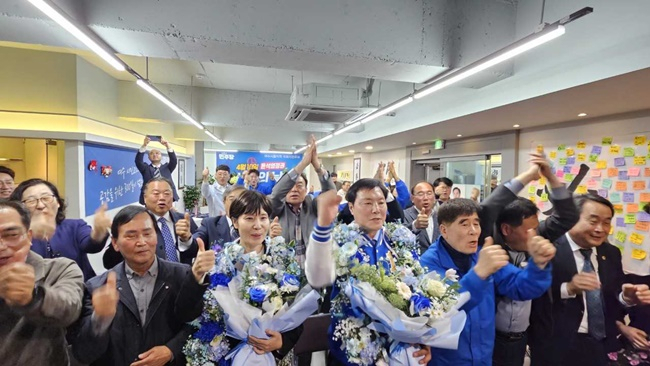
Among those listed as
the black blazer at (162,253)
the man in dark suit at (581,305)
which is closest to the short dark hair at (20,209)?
the black blazer at (162,253)

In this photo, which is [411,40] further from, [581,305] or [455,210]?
[581,305]

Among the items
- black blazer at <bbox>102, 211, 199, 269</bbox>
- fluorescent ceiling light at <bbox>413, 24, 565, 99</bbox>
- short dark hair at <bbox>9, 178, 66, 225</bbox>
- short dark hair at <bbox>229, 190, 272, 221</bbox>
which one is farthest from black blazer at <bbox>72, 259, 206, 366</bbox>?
fluorescent ceiling light at <bbox>413, 24, 565, 99</bbox>

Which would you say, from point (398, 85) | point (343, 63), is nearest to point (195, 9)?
point (343, 63)

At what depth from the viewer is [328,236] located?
4.08ft

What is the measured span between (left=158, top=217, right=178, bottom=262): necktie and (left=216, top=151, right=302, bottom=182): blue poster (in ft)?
30.4

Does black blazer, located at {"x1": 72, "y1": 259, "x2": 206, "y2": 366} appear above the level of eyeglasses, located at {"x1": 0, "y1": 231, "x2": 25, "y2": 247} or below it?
below

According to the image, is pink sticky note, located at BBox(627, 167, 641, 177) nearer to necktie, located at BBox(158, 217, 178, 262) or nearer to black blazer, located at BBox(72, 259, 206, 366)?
black blazer, located at BBox(72, 259, 206, 366)

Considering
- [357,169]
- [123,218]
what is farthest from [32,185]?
[357,169]

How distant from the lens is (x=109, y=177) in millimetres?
5809

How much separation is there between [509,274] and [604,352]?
2.88 ft

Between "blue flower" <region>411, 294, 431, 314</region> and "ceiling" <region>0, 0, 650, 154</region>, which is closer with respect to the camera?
"blue flower" <region>411, 294, 431, 314</region>

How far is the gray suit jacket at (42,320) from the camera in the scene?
1.02 m

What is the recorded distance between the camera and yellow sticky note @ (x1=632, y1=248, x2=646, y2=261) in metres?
3.37

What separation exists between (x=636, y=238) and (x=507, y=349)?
122 inches
